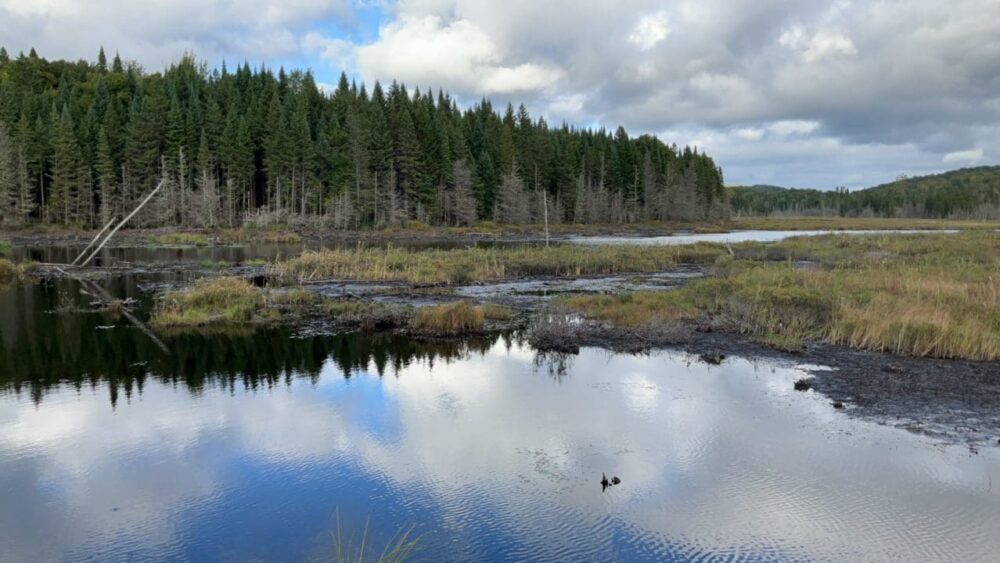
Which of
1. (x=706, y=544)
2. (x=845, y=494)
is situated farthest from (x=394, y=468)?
(x=845, y=494)

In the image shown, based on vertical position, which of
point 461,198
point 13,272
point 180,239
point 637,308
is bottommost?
point 637,308

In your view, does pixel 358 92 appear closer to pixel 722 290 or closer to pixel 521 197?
pixel 521 197

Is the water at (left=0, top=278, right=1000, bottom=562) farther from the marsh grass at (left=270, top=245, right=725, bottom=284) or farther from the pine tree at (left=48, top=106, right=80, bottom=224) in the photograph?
the pine tree at (left=48, top=106, right=80, bottom=224)

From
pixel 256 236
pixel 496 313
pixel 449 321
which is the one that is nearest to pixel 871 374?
pixel 449 321

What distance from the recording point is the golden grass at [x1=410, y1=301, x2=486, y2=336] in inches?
765

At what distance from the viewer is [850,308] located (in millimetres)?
18547

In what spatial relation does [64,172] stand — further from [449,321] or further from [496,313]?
[449,321]

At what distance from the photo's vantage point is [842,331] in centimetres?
1748

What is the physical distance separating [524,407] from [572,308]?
406 inches

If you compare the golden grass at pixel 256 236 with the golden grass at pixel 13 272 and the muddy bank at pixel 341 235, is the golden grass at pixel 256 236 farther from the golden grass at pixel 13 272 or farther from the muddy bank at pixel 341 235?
the golden grass at pixel 13 272

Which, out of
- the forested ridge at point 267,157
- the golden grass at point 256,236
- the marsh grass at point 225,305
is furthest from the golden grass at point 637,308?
the golden grass at point 256,236

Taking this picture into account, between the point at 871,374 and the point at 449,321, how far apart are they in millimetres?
10958

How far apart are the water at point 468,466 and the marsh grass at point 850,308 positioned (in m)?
3.40

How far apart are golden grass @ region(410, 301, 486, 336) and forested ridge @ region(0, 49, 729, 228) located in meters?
44.6
